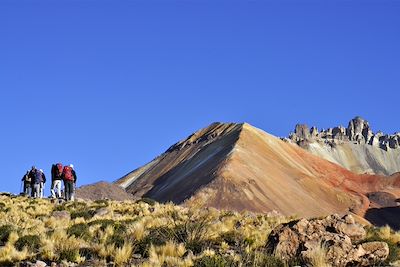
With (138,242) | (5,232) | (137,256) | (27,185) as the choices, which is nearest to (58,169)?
(27,185)

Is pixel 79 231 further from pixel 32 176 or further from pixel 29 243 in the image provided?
pixel 32 176

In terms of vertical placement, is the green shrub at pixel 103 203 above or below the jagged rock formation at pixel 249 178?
below

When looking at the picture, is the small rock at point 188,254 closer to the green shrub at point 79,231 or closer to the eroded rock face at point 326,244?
the eroded rock face at point 326,244

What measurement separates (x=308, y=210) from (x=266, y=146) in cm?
2975

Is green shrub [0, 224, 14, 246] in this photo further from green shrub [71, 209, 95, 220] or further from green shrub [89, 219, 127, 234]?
green shrub [71, 209, 95, 220]

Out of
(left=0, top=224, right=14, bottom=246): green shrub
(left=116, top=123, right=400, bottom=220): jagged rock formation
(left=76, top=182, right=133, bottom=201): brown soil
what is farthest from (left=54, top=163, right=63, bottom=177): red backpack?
(left=116, top=123, right=400, bottom=220): jagged rock formation

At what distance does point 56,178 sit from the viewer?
33.3 m

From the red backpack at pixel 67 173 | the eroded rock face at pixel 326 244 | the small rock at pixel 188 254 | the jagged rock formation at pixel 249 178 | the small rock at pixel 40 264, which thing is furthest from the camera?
the jagged rock formation at pixel 249 178

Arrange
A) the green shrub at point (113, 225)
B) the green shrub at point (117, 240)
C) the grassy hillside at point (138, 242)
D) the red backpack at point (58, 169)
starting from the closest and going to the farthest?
the grassy hillside at point (138, 242) < the green shrub at point (117, 240) < the green shrub at point (113, 225) < the red backpack at point (58, 169)

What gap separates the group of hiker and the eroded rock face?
748 inches

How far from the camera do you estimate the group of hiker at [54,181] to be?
32.0m

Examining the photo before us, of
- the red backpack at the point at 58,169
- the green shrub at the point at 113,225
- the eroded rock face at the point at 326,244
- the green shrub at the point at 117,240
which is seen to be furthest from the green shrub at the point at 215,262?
the red backpack at the point at 58,169

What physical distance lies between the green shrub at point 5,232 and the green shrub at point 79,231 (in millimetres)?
1763

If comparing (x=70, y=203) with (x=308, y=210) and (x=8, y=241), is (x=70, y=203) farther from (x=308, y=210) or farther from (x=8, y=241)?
(x=308, y=210)
